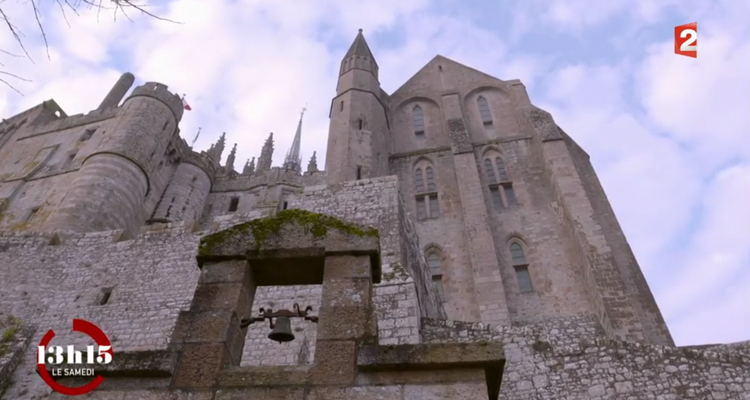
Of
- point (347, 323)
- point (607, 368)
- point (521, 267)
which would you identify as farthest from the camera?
point (521, 267)

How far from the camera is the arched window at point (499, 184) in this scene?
2023 cm

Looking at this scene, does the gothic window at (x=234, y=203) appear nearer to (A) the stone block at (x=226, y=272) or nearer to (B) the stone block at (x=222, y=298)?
(A) the stone block at (x=226, y=272)

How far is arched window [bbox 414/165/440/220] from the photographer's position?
20219 millimetres

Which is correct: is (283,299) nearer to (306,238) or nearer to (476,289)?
(306,238)

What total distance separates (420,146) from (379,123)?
92.8 inches

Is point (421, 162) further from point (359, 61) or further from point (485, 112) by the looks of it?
point (359, 61)

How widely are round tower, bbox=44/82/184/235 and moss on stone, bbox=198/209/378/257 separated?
14253mm

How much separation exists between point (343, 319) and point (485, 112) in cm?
2207

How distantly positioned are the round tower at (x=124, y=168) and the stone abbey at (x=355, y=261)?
0.27ft

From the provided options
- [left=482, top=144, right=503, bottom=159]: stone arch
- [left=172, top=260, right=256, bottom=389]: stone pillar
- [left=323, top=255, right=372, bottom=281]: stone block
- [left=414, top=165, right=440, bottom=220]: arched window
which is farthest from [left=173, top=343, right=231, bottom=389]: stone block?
[left=482, top=144, right=503, bottom=159]: stone arch

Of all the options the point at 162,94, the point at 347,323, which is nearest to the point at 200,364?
the point at 347,323

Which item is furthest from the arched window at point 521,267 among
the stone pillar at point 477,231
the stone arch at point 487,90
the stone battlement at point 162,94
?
the stone battlement at point 162,94

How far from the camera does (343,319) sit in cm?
378

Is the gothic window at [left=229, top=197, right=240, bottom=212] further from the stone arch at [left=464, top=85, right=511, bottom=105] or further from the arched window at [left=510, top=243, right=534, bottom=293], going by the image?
the arched window at [left=510, top=243, right=534, bottom=293]
